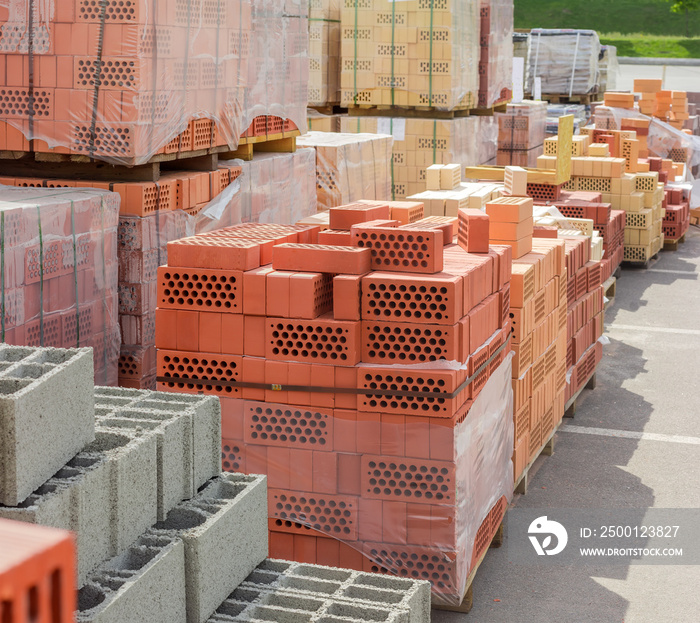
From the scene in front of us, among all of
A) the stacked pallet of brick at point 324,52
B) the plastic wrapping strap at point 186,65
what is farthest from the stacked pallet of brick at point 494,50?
the plastic wrapping strap at point 186,65

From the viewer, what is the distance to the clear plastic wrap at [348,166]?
10430mm

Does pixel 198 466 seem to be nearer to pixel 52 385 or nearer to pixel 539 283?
pixel 52 385

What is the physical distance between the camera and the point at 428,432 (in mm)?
5398

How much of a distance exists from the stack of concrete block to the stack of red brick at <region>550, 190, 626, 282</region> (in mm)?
8765

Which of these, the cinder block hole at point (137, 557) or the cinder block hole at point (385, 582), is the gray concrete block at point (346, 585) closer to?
the cinder block hole at point (385, 582)

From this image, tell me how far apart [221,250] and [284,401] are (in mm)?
888

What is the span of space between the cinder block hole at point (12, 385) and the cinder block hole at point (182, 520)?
0.82 metres

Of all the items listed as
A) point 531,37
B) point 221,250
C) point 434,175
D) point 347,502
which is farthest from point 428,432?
point 531,37

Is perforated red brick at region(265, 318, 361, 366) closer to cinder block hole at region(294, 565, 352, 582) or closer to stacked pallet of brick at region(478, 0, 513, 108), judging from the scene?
cinder block hole at region(294, 565, 352, 582)

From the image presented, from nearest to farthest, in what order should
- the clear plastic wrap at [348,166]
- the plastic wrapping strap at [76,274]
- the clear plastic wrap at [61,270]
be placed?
the clear plastic wrap at [61,270] → the plastic wrapping strap at [76,274] → the clear plastic wrap at [348,166]

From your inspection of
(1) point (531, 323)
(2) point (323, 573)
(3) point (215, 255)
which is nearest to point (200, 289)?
(3) point (215, 255)

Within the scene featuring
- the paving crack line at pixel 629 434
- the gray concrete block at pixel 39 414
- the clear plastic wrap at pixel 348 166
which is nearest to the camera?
the gray concrete block at pixel 39 414

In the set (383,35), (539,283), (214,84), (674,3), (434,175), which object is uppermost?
(674,3)

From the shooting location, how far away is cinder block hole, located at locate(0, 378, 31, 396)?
3479 mm
